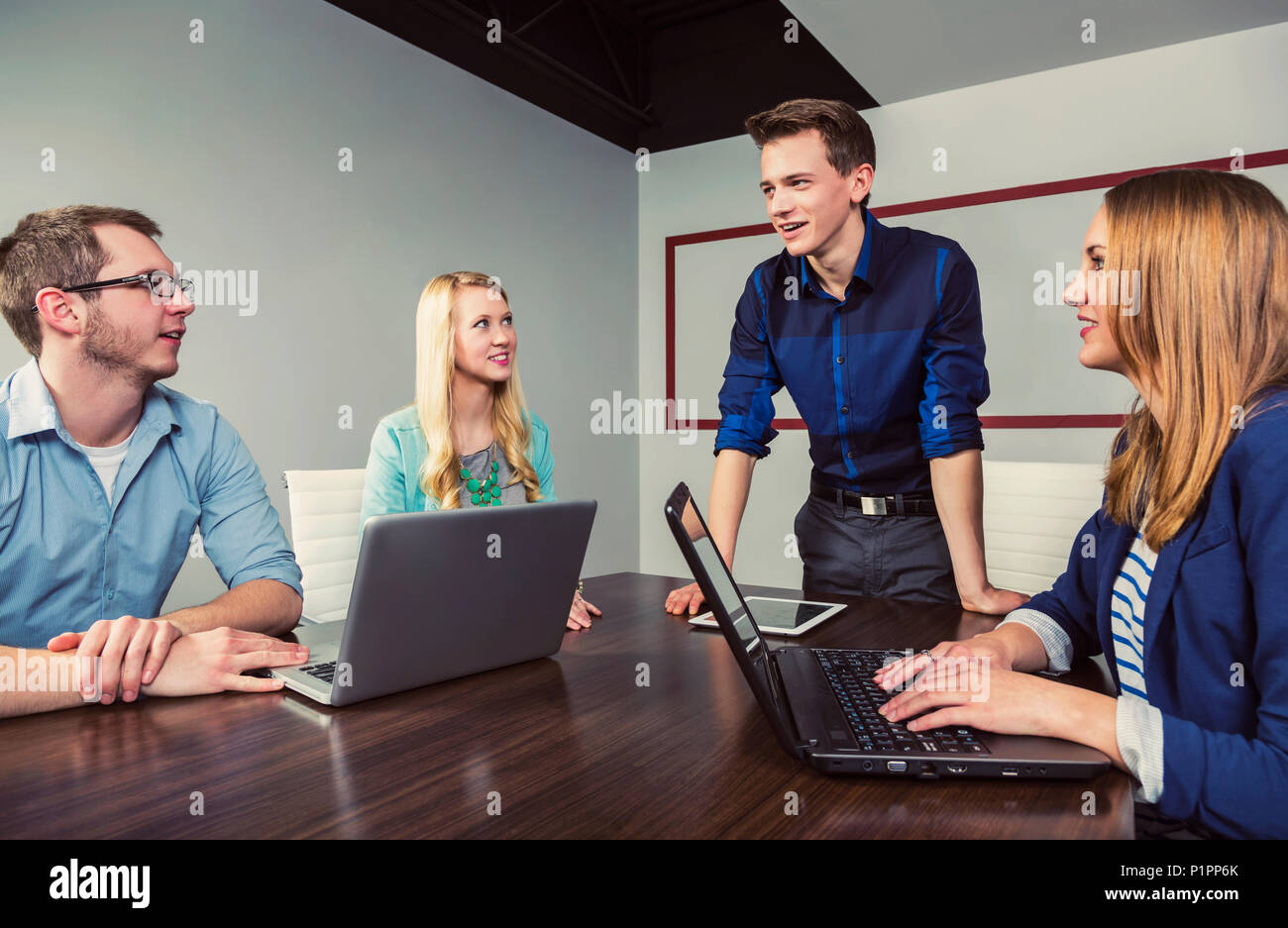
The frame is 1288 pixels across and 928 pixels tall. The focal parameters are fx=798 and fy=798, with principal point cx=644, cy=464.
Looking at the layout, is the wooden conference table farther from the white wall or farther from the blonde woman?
the white wall

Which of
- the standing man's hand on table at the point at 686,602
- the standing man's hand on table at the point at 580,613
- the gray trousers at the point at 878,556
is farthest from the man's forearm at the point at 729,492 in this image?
the standing man's hand on table at the point at 580,613

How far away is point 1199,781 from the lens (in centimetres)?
84

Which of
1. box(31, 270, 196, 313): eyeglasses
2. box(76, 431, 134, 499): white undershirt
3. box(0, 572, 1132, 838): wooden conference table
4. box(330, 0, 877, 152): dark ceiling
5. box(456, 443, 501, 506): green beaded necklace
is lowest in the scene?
box(0, 572, 1132, 838): wooden conference table

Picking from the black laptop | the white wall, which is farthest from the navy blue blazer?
the white wall

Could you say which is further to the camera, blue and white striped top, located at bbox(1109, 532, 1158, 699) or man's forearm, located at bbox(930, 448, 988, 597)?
man's forearm, located at bbox(930, 448, 988, 597)

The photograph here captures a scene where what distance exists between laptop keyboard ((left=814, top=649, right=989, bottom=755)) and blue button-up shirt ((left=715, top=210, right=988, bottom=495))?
0.99 metres

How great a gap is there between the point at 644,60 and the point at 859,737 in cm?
523

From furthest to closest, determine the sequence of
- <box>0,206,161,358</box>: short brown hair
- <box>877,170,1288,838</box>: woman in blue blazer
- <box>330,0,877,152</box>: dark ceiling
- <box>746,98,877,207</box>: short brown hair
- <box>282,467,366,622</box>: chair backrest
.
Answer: <box>330,0,877,152</box>: dark ceiling → <box>282,467,366,622</box>: chair backrest → <box>746,98,877,207</box>: short brown hair → <box>0,206,161,358</box>: short brown hair → <box>877,170,1288,838</box>: woman in blue blazer

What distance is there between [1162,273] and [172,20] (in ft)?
11.2

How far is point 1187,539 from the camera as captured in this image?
101 centimetres

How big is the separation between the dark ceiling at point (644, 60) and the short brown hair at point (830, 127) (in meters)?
2.28

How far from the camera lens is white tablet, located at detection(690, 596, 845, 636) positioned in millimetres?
1493

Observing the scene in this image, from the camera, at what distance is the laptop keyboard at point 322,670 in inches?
45.9
